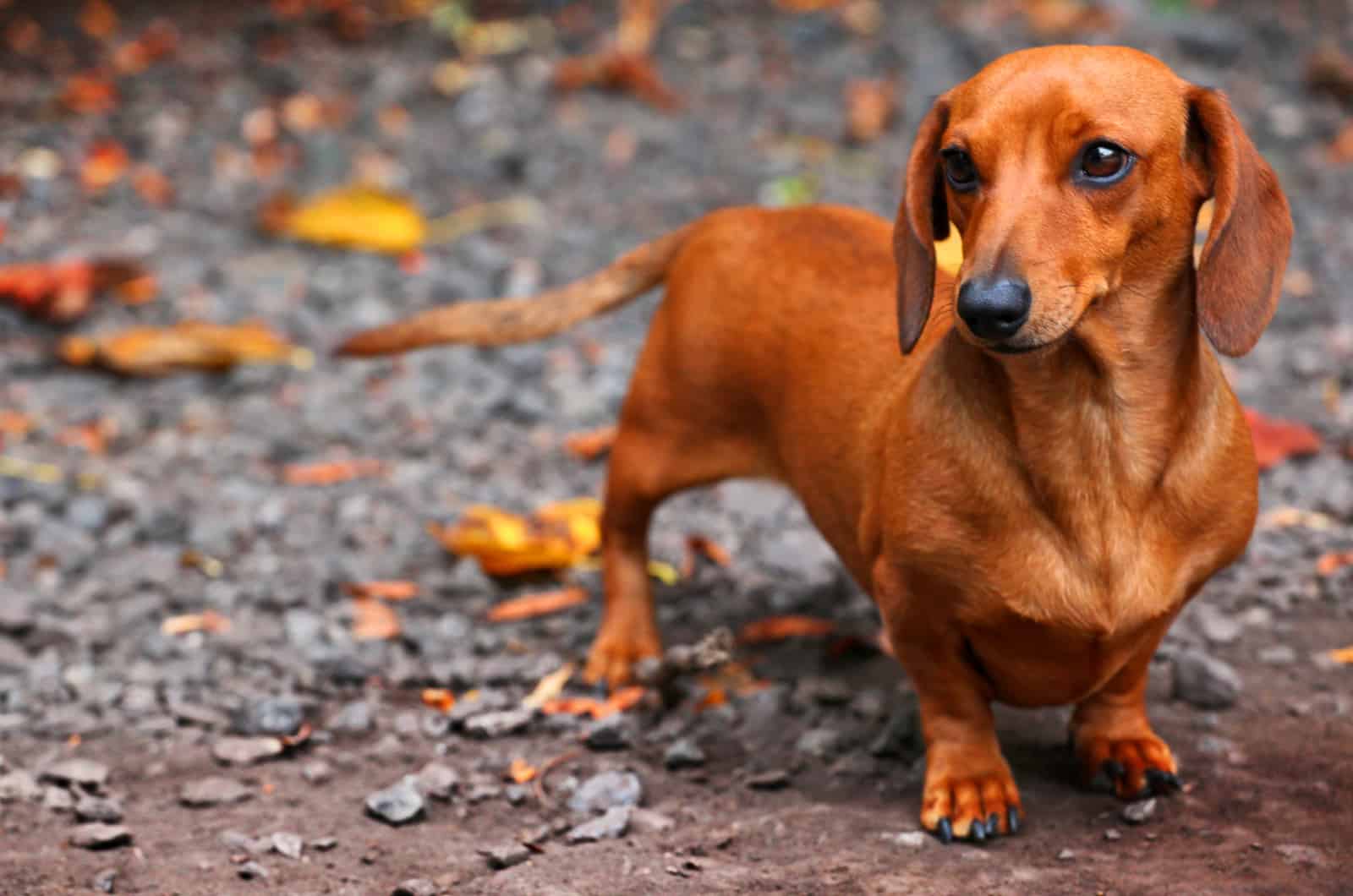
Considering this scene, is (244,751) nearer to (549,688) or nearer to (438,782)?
(438,782)

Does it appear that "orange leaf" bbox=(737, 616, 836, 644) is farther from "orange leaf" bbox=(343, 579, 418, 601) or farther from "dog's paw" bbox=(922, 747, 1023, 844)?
"dog's paw" bbox=(922, 747, 1023, 844)

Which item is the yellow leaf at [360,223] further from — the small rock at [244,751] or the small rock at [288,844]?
the small rock at [288,844]

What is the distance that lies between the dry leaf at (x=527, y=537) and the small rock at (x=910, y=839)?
1713 millimetres

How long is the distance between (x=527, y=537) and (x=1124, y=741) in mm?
2110

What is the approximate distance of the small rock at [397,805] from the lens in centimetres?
351

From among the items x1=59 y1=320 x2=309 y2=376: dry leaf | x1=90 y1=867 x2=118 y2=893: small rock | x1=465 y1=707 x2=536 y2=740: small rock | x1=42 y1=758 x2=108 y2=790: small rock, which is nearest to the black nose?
x1=465 y1=707 x2=536 y2=740: small rock

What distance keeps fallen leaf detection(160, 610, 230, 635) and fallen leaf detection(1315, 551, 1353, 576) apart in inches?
113

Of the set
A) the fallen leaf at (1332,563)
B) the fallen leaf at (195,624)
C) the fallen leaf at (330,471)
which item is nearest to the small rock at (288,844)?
the fallen leaf at (195,624)

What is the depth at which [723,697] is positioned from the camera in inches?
161

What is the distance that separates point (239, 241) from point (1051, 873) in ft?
17.3

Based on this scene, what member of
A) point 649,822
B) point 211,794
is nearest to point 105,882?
point 211,794

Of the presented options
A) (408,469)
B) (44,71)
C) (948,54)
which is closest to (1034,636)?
(408,469)

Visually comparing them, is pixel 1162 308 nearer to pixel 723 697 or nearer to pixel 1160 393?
pixel 1160 393

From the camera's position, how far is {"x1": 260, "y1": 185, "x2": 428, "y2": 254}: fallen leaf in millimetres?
7363
